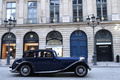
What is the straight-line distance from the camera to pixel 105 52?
20188 millimetres

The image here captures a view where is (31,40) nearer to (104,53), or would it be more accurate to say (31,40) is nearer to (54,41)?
(54,41)

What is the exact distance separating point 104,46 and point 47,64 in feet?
47.1

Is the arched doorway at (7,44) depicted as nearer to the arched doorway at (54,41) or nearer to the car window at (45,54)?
the arched doorway at (54,41)

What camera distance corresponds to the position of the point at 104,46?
2017 centimetres

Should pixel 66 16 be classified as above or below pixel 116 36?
above

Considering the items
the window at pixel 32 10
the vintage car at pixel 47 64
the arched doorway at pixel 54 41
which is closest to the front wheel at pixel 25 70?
the vintage car at pixel 47 64

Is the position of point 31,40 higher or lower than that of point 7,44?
higher

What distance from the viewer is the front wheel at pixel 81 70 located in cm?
791

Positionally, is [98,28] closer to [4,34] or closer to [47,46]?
[47,46]

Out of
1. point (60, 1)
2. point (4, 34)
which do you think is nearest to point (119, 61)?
point (60, 1)

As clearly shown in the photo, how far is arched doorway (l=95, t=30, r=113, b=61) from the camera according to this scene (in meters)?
20.0

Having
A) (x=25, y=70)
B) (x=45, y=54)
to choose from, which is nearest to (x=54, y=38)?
(x=45, y=54)

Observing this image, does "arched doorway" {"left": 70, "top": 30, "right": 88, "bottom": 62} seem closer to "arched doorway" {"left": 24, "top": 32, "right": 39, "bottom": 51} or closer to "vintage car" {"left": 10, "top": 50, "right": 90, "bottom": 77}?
"arched doorway" {"left": 24, "top": 32, "right": 39, "bottom": 51}

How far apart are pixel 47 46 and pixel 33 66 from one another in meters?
12.5
